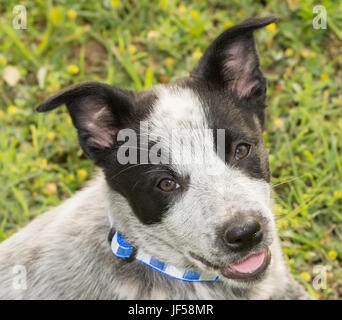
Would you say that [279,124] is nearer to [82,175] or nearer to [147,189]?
[82,175]

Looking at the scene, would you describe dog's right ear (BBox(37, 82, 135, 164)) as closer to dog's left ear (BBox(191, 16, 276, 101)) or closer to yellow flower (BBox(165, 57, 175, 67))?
dog's left ear (BBox(191, 16, 276, 101))

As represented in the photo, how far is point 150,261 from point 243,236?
83 centimetres

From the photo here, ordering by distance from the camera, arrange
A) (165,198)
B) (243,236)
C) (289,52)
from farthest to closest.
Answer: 1. (289,52)
2. (165,198)
3. (243,236)

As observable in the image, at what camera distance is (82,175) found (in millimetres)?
5766

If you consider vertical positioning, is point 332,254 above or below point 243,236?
below

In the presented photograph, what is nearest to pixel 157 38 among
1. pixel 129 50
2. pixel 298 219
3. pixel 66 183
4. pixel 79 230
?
pixel 129 50

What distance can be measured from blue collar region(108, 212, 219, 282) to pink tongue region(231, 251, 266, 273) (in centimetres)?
30

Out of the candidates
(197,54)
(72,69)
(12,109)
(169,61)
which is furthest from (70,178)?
(197,54)

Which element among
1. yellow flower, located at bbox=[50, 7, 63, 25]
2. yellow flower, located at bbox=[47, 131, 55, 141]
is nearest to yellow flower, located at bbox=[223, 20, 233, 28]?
yellow flower, located at bbox=[50, 7, 63, 25]

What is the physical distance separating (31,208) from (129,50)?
Answer: 213cm

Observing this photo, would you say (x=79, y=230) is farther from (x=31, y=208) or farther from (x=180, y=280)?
(x=31, y=208)

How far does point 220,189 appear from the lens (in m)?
3.62

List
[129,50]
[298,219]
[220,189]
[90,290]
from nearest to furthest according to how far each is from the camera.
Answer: [220,189] → [90,290] → [298,219] → [129,50]

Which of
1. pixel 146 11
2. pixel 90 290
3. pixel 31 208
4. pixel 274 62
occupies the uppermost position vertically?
pixel 146 11
